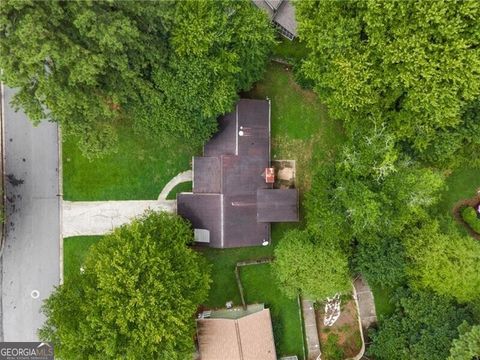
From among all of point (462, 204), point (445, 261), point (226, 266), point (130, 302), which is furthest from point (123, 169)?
point (462, 204)

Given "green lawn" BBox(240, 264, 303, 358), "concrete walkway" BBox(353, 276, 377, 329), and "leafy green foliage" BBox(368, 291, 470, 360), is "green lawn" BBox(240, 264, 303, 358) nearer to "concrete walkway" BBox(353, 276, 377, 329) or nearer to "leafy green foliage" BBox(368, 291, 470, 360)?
"concrete walkway" BBox(353, 276, 377, 329)

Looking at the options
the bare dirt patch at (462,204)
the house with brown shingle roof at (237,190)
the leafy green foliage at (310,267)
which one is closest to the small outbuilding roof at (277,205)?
the house with brown shingle roof at (237,190)

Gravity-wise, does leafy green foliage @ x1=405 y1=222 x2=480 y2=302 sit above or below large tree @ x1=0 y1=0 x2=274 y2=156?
below

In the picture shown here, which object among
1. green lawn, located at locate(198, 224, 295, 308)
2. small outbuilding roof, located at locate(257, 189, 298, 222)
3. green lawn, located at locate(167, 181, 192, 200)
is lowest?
green lawn, located at locate(198, 224, 295, 308)

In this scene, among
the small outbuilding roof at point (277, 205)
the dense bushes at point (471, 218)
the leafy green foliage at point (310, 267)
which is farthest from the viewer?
the dense bushes at point (471, 218)

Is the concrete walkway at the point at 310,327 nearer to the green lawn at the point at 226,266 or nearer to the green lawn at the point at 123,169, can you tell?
the green lawn at the point at 226,266

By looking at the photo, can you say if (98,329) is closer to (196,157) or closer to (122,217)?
(122,217)

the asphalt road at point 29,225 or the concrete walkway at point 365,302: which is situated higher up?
the asphalt road at point 29,225

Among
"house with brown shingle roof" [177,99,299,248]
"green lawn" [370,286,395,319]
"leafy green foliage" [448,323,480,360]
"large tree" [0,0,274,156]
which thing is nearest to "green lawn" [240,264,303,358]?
"house with brown shingle roof" [177,99,299,248]
